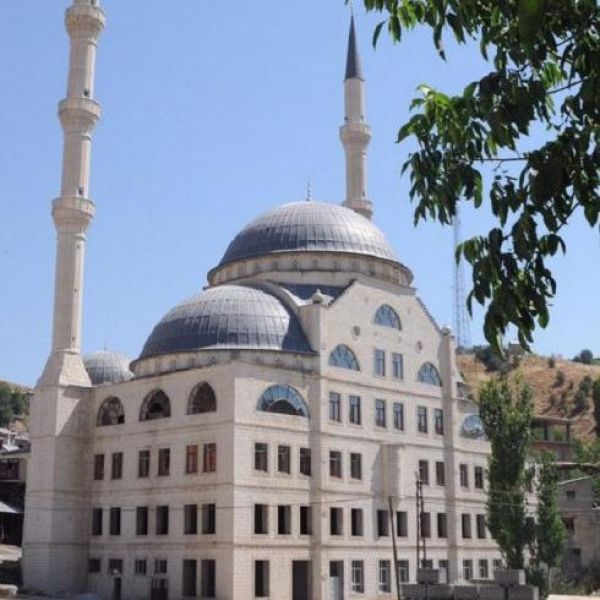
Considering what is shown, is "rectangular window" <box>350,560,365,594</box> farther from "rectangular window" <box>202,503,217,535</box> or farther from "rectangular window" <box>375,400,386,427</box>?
"rectangular window" <box>202,503,217,535</box>

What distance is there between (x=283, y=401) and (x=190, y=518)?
6190mm

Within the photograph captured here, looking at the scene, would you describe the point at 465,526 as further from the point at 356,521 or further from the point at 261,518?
the point at 261,518

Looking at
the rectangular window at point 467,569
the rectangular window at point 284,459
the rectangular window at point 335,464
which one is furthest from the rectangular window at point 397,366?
the rectangular window at point 467,569

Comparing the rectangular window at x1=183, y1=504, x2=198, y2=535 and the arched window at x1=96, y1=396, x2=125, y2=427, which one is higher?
the arched window at x1=96, y1=396, x2=125, y2=427

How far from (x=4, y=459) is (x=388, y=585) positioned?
28.0 meters

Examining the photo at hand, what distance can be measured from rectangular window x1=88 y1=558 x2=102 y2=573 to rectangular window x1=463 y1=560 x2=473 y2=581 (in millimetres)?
17618

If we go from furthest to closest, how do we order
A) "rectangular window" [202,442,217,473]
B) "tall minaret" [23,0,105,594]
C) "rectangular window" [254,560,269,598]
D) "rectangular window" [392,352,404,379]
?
"rectangular window" [392,352,404,379]
"tall minaret" [23,0,105,594]
"rectangular window" [202,442,217,473]
"rectangular window" [254,560,269,598]

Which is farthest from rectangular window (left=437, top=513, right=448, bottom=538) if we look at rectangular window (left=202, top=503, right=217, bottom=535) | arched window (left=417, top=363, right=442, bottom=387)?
rectangular window (left=202, top=503, right=217, bottom=535)

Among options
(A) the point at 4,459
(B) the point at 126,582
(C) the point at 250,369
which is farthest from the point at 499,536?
(A) the point at 4,459

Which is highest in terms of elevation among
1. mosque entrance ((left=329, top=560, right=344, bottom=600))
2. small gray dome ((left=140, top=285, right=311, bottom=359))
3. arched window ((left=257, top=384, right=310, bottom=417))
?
small gray dome ((left=140, top=285, right=311, bottom=359))

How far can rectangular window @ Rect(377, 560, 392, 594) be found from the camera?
135 feet

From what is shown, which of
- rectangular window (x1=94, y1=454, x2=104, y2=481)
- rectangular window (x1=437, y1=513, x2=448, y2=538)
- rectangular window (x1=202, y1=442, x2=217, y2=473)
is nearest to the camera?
rectangular window (x1=202, y1=442, x2=217, y2=473)

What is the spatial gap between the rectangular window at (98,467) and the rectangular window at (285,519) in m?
8.80

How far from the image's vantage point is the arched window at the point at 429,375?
4639 cm
